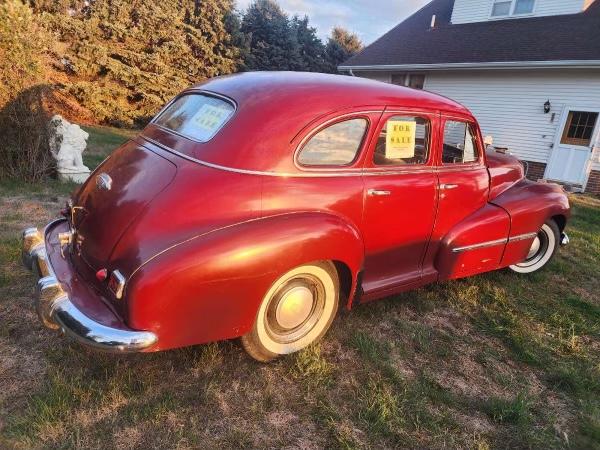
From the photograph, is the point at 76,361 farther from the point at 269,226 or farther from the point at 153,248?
the point at 269,226

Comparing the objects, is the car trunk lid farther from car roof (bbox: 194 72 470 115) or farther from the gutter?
the gutter

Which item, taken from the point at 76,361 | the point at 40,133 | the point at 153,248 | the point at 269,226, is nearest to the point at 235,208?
the point at 269,226

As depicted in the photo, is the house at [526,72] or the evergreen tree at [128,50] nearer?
the house at [526,72]

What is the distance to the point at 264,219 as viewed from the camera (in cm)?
253

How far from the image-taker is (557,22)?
12398mm

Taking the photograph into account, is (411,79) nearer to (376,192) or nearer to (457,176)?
(457,176)

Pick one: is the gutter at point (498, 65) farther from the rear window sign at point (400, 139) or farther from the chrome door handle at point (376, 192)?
the chrome door handle at point (376, 192)

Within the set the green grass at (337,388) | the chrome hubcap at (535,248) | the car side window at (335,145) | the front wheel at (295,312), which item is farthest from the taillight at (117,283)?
the chrome hubcap at (535,248)

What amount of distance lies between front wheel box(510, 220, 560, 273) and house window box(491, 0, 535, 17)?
11895mm

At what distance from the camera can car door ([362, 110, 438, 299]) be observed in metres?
3.08

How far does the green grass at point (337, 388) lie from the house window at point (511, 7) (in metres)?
13.2

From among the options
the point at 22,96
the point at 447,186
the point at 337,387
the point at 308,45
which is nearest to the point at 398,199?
the point at 447,186

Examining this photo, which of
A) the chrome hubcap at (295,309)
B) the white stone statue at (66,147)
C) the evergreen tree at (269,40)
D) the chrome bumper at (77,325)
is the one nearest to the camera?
the chrome bumper at (77,325)

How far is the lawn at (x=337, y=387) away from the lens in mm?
2299
